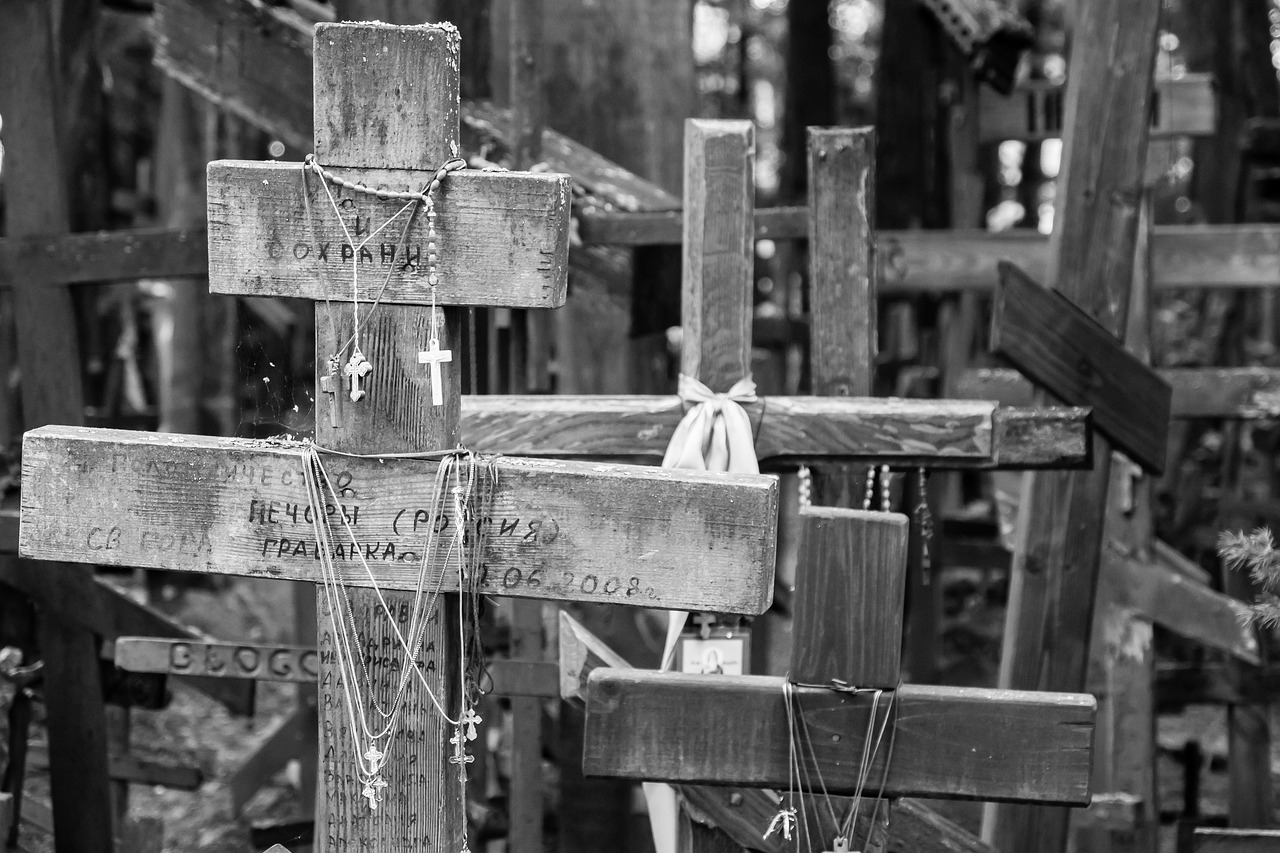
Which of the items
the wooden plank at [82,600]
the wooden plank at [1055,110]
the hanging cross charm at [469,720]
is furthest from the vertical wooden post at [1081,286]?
the wooden plank at [82,600]

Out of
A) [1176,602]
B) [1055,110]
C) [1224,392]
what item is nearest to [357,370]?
[1224,392]

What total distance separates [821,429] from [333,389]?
129cm

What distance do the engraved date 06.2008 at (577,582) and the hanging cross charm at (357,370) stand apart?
38 centimetres

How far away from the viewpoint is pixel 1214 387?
15.1ft

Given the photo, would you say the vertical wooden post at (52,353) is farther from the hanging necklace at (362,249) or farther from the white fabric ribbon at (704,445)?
the hanging necklace at (362,249)

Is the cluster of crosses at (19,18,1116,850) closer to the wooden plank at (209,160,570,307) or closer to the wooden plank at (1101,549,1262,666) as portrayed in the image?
the wooden plank at (209,160,570,307)

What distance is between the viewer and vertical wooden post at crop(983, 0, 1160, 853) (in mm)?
3709

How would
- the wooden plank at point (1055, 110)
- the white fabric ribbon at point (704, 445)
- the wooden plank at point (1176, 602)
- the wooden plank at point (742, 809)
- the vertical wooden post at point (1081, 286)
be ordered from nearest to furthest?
Result: the wooden plank at point (742, 809)
the white fabric ribbon at point (704, 445)
the vertical wooden post at point (1081, 286)
the wooden plank at point (1176, 602)
the wooden plank at point (1055, 110)

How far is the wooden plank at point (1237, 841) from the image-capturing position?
114 inches

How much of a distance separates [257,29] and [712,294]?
6.43 feet

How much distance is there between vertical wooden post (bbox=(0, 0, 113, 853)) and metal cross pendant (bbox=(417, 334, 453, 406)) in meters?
2.53

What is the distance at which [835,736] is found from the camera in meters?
2.43

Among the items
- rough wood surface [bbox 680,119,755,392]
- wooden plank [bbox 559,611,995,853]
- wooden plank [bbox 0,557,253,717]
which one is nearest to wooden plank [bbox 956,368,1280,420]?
rough wood surface [bbox 680,119,755,392]

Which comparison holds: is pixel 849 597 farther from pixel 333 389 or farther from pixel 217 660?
pixel 217 660
